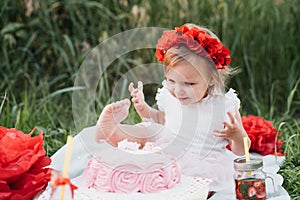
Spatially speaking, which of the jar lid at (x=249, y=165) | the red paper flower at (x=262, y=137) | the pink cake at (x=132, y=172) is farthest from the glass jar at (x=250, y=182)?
the red paper flower at (x=262, y=137)

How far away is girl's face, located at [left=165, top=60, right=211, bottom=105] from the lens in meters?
2.43

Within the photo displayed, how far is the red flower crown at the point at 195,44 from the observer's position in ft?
8.09

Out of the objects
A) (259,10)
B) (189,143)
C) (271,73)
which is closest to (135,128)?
(189,143)

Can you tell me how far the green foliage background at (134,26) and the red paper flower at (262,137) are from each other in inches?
35.4

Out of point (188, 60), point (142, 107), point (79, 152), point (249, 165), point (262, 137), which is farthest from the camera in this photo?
point (262, 137)

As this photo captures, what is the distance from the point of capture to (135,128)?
2.54m

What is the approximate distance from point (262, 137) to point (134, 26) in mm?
1675

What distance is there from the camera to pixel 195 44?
2459mm

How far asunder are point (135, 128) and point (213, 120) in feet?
1.04

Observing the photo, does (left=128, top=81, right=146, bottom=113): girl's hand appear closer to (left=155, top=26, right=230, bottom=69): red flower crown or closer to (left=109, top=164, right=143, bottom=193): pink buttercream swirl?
(left=155, top=26, right=230, bottom=69): red flower crown

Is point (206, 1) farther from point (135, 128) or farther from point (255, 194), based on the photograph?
point (255, 194)

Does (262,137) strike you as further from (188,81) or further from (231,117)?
(188,81)

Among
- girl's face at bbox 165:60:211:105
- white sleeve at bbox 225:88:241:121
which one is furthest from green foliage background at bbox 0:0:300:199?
girl's face at bbox 165:60:211:105

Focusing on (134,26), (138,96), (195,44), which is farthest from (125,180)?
(134,26)
